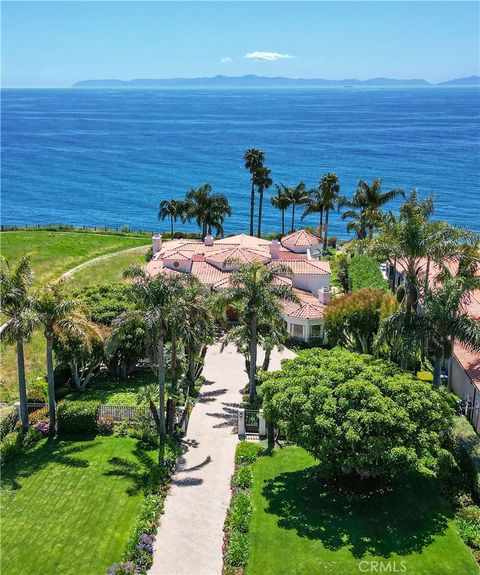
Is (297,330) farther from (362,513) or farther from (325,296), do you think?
(362,513)

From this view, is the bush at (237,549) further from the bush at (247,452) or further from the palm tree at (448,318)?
the palm tree at (448,318)

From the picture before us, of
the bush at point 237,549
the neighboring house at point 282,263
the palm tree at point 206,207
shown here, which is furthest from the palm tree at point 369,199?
the bush at point 237,549

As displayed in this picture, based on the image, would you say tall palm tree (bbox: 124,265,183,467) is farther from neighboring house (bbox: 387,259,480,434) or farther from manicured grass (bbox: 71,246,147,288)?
manicured grass (bbox: 71,246,147,288)

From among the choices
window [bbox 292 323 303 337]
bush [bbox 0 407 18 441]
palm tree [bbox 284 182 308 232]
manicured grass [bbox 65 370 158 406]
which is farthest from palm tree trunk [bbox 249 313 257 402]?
palm tree [bbox 284 182 308 232]

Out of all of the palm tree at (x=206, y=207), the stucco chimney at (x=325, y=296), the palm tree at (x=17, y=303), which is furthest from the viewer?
the palm tree at (x=206, y=207)

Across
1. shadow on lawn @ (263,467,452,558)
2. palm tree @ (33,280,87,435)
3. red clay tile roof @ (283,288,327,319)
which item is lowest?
shadow on lawn @ (263,467,452,558)

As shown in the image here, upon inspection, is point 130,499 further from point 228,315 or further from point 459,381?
point 228,315
